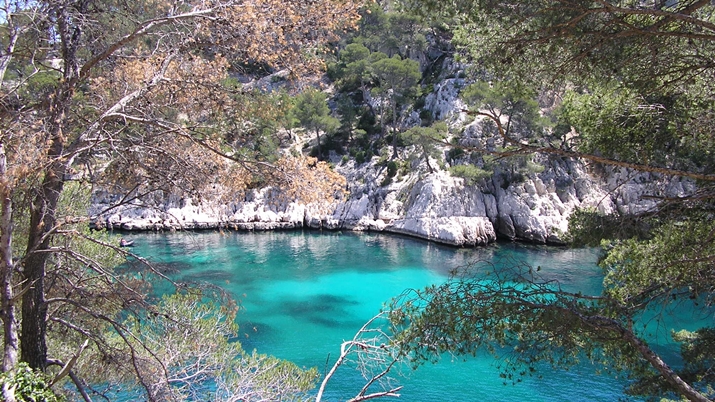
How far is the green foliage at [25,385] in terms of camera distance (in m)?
2.64

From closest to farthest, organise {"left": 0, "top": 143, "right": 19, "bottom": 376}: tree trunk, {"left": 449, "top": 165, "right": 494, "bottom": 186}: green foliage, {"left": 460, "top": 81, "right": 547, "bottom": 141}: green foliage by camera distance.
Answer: {"left": 0, "top": 143, "right": 19, "bottom": 376}: tree trunk < {"left": 460, "top": 81, "right": 547, "bottom": 141}: green foliage < {"left": 449, "top": 165, "right": 494, "bottom": 186}: green foliage

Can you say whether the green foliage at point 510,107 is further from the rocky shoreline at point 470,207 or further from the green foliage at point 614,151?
the green foliage at point 614,151

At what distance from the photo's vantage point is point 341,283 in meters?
17.4

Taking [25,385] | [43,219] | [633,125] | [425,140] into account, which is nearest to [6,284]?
[43,219]

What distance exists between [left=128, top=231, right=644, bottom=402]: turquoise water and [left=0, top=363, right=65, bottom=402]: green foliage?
140 centimetres

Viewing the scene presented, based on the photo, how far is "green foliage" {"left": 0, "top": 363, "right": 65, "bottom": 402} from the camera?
2645 mm

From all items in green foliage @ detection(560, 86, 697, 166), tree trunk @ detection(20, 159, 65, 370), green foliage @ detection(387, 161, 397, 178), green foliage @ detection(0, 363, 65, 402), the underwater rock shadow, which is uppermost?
green foliage @ detection(387, 161, 397, 178)

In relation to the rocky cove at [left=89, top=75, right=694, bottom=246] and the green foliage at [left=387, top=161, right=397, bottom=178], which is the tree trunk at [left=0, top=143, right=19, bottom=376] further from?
the green foliage at [left=387, top=161, right=397, bottom=178]

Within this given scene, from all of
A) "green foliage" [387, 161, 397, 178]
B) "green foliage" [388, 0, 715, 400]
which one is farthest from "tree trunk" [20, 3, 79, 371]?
"green foliage" [387, 161, 397, 178]

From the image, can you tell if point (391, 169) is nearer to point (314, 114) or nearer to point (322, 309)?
point (314, 114)

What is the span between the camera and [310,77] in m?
3.96

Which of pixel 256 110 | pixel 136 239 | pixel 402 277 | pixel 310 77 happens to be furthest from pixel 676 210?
pixel 136 239

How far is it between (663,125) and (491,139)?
73.6ft

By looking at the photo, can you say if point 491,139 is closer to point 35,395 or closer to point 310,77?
point 310,77
